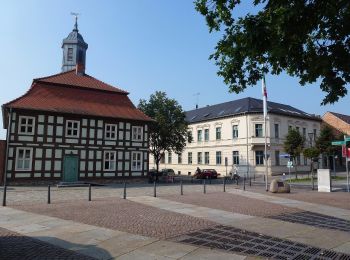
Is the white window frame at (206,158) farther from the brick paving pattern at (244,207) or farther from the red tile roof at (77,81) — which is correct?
the brick paving pattern at (244,207)

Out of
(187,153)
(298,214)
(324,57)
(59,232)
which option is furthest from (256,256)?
(187,153)

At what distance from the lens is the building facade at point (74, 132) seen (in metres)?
28.2

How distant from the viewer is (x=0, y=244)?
320 inches

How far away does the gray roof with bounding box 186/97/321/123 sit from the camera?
49.6 m

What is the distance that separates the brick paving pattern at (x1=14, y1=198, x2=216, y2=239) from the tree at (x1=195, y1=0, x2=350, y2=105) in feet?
16.9

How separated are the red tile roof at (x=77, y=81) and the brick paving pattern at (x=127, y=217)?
1914 centimetres

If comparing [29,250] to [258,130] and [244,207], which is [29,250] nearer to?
[244,207]

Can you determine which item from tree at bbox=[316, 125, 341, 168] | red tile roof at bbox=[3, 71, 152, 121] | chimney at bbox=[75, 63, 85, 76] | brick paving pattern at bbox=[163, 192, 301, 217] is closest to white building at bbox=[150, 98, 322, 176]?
tree at bbox=[316, 125, 341, 168]

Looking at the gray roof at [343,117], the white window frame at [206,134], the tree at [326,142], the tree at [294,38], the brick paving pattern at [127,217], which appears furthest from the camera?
the gray roof at [343,117]

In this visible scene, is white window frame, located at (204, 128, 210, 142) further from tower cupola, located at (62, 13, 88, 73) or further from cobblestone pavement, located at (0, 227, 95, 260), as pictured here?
cobblestone pavement, located at (0, 227, 95, 260)

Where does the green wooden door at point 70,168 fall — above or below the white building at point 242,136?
below

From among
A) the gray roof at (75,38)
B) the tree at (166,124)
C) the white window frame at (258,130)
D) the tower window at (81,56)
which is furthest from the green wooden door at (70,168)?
the white window frame at (258,130)

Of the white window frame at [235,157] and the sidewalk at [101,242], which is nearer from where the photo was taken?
the sidewalk at [101,242]

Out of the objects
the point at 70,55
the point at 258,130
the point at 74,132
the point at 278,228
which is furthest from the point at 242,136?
the point at 278,228
